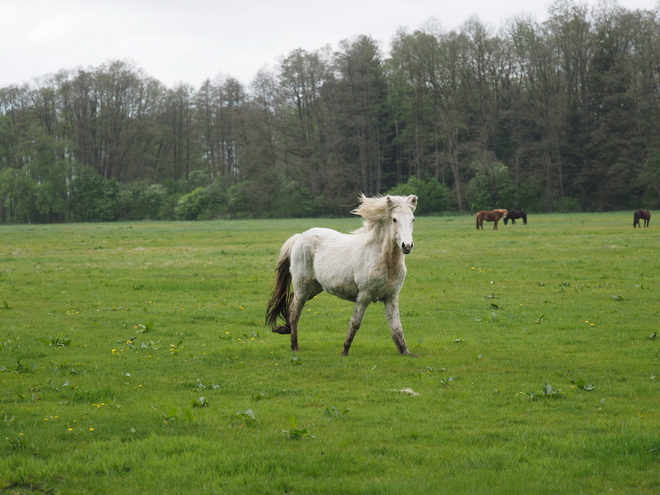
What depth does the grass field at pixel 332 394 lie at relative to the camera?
5664 millimetres

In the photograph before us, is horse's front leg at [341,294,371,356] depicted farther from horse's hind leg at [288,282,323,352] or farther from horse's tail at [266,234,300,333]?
horse's tail at [266,234,300,333]

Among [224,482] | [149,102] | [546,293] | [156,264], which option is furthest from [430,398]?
[149,102]

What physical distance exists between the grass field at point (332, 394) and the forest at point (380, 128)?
5778cm

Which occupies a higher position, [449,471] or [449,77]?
[449,77]

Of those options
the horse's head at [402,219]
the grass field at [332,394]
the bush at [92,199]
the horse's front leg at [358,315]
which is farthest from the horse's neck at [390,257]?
the bush at [92,199]

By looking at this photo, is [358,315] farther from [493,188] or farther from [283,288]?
[493,188]

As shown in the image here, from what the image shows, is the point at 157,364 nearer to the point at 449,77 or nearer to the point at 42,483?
the point at 42,483

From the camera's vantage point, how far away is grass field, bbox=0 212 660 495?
5664 millimetres

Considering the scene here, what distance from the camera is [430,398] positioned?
8.01 metres

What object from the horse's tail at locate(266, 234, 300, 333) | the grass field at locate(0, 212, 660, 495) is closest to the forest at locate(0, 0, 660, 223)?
the grass field at locate(0, 212, 660, 495)

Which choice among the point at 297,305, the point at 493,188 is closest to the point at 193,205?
the point at 493,188

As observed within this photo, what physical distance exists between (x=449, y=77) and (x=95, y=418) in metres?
75.0

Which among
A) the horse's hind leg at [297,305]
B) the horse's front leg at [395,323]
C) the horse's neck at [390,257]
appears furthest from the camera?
the horse's hind leg at [297,305]

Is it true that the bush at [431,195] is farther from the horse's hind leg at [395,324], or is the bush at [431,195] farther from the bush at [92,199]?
the horse's hind leg at [395,324]
